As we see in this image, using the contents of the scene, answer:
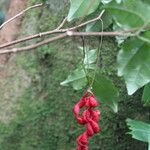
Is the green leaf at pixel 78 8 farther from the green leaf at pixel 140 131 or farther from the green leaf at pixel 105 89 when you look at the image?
the green leaf at pixel 140 131

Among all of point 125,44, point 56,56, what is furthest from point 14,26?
point 125,44

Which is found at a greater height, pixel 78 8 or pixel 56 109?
pixel 78 8

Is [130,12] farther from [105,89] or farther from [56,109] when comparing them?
[56,109]

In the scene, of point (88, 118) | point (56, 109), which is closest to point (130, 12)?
point (88, 118)

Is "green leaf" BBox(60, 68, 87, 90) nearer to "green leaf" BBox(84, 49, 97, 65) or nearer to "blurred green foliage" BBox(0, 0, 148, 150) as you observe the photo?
"green leaf" BBox(84, 49, 97, 65)

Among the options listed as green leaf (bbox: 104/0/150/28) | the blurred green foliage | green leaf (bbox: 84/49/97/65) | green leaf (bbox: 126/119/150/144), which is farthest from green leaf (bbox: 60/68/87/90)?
the blurred green foliage

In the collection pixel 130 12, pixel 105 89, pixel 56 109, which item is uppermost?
pixel 130 12
